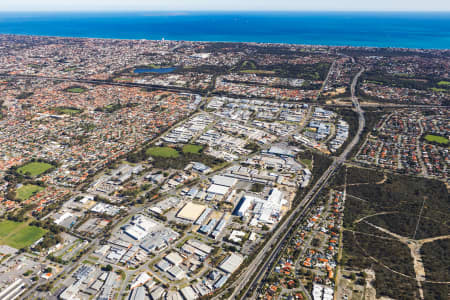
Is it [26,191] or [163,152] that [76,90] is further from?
[26,191]

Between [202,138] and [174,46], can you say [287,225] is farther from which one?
[174,46]

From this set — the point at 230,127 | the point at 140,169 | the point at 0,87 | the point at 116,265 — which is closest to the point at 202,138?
the point at 230,127

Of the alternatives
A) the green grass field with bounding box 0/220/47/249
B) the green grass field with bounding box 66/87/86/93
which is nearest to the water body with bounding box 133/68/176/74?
the green grass field with bounding box 66/87/86/93

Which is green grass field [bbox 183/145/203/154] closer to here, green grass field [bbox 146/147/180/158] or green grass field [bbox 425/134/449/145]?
green grass field [bbox 146/147/180/158]

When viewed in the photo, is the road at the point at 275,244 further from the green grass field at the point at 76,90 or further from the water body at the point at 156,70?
the water body at the point at 156,70

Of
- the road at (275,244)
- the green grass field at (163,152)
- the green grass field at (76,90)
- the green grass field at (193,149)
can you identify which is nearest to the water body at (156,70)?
the green grass field at (76,90)

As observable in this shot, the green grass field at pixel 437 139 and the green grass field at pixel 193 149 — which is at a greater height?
the green grass field at pixel 437 139

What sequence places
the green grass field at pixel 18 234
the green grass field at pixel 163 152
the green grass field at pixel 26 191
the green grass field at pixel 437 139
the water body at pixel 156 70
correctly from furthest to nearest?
the water body at pixel 156 70 → the green grass field at pixel 437 139 → the green grass field at pixel 163 152 → the green grass field at pixel 26 191 → the green grass field at pixel 18 234
